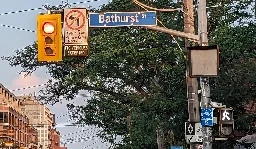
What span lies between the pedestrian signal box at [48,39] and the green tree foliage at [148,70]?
469 inches

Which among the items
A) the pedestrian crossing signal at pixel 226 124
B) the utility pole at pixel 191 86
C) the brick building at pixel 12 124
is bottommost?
the brick building at pixel 12 124

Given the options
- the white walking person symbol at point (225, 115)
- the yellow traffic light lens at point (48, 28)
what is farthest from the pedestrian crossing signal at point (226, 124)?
the yellow traffic light lens at point (48, 28)

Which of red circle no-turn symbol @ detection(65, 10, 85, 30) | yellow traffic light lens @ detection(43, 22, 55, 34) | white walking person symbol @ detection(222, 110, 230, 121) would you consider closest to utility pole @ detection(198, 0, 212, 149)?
white walking person symbol @ detection(222, 110, 230, 121)

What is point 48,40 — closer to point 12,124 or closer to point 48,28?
point 48,28

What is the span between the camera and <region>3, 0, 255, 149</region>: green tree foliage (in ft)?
91.3

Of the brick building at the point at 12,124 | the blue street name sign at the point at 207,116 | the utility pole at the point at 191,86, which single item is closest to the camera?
the blue street name sign at the point at 207,116

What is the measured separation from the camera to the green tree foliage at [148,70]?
1096 inches

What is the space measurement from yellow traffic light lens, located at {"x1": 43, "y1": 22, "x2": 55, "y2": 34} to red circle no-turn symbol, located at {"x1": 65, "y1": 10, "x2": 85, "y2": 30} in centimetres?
92

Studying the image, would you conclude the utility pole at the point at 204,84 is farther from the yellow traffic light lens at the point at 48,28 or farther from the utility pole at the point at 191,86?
the yellow traffic light lens at the point at 48,28

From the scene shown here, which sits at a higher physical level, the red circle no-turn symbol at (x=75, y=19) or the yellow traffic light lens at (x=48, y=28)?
the red circle no-turn symbol at (x=75, y=19)

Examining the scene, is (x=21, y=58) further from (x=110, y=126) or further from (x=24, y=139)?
(x=24, y=139)

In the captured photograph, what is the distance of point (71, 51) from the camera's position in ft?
56.3

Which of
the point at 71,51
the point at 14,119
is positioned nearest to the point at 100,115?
the point at 71,51

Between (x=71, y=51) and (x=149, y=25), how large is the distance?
7.94 feet
